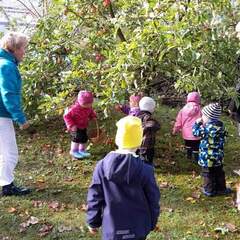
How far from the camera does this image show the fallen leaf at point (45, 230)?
15.8 ft

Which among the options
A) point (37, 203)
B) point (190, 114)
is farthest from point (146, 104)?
point (37, 203)

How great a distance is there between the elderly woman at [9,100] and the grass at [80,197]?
388mm

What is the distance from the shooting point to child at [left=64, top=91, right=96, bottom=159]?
6672 millimetres

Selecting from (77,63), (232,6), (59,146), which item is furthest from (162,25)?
(59,146)

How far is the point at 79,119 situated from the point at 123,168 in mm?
3392

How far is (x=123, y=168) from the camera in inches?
138

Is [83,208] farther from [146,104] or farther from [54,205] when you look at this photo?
[146,104]

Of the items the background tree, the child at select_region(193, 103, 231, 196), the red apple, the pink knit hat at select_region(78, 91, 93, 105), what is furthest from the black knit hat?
the red apple

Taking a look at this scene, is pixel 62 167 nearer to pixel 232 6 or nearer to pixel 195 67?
pixel 195 67

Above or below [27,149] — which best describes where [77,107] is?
above

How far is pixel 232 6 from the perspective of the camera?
5.93 m

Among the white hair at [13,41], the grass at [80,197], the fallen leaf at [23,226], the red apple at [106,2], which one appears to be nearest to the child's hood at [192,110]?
the grass at [80,197]

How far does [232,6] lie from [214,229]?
2739mm

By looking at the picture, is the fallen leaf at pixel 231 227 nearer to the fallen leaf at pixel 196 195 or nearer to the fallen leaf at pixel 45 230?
the fallen leaf at pixel 196 195
